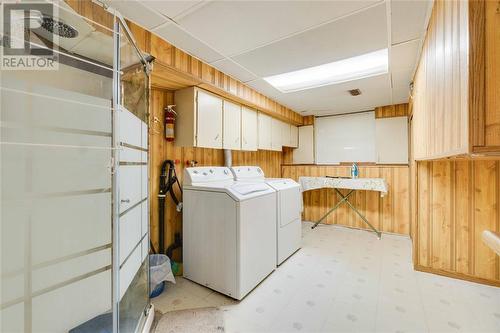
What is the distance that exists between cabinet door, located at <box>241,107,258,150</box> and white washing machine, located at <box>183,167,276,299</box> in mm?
886

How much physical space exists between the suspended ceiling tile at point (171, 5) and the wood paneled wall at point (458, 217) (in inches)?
111

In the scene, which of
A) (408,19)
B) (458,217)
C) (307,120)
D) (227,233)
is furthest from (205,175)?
(307,120)

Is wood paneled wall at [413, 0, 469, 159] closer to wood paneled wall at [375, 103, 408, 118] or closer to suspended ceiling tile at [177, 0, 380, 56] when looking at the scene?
suspended ceiling tile at [177, 0, 380, 56]

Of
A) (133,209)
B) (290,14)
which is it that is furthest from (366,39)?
(133,209)

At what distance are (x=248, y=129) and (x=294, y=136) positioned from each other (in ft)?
5.87

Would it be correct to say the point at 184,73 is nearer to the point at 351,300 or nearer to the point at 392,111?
the point at 351,300

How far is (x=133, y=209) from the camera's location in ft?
4.61

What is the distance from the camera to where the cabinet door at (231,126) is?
278 centimetres

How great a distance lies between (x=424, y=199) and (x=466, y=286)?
882 millimetres

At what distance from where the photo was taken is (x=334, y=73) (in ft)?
8.80

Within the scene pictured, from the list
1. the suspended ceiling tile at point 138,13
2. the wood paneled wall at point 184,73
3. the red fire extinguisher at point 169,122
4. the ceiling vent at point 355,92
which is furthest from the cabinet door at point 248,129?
the suspended ceiling tile at point 138,13

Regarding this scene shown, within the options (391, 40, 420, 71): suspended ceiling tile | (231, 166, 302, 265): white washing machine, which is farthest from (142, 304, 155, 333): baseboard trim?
(391, 40, 420, 71): suspended ceiling tile

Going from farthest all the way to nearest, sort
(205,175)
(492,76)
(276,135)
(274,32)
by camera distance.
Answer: (276,135)
(205,175)
(274,32)
(492,76)

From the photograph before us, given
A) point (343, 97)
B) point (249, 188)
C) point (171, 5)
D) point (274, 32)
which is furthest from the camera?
point (343, 97)
